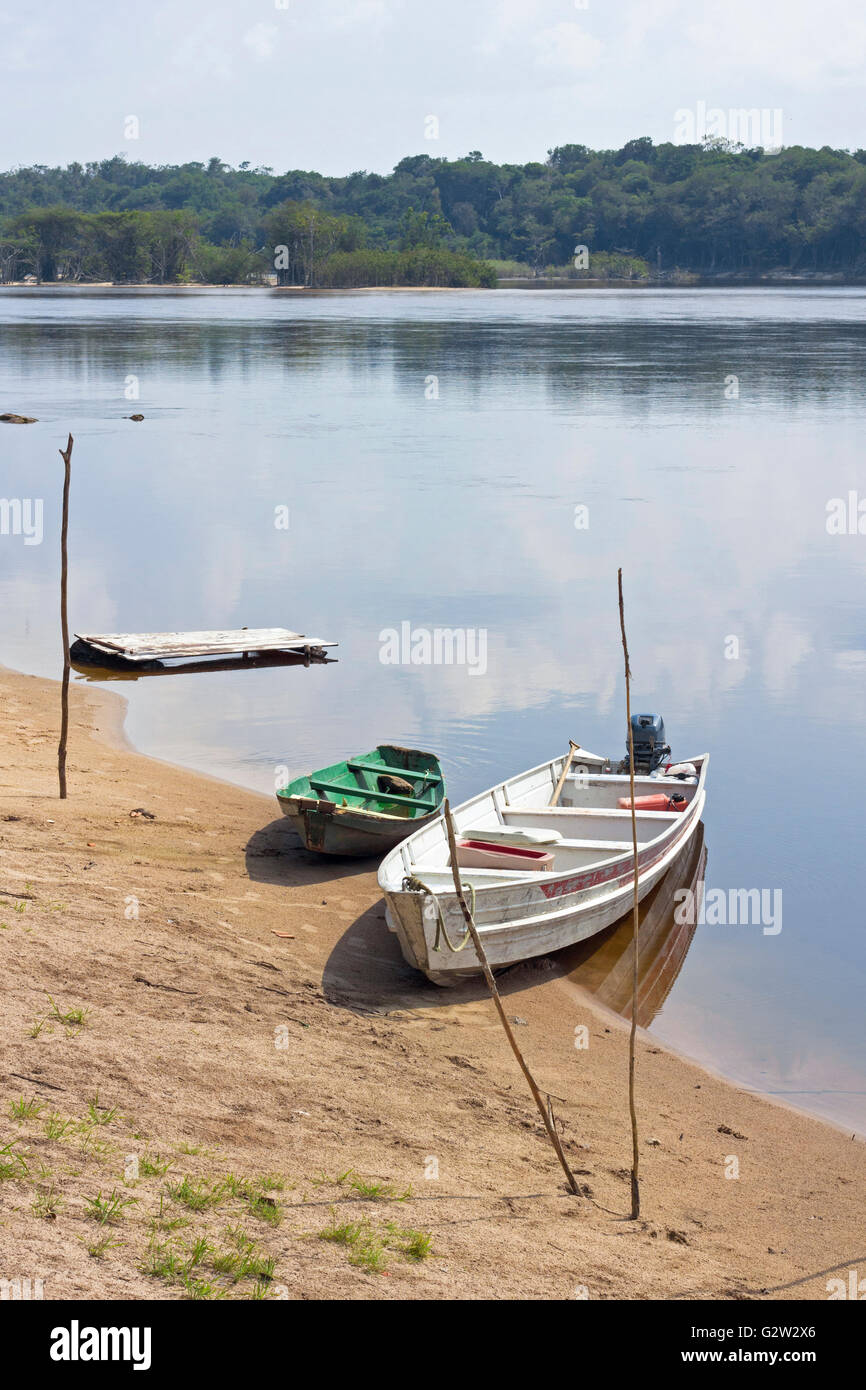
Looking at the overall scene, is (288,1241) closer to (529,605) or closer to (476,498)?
(529,605)

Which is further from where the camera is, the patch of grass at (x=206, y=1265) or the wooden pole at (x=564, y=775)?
the wooden pole at (x=564, y=775)

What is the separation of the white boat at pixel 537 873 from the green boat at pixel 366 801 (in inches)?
30.9

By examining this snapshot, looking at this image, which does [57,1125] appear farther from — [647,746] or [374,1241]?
[647,746]

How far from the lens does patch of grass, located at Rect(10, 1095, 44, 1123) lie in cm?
790

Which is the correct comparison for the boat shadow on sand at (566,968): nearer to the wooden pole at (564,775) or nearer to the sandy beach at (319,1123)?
the sandy beach at (319,1123)

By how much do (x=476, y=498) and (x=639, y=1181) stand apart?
32.3 meters

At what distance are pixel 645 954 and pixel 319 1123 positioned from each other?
612 centimetres

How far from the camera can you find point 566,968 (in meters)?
14.1

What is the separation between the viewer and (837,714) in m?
22.2

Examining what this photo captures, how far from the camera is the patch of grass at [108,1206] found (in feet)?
23.2

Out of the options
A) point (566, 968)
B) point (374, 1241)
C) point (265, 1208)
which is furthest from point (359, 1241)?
point (566, 968)

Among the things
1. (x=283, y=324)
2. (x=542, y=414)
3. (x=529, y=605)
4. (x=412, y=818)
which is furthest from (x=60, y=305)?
(x=412, y=818)

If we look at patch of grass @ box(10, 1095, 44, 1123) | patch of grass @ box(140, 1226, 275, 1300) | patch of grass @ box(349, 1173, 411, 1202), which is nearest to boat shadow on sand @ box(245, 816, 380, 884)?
patch of grass @ box(349, 1173, 411, 1202)

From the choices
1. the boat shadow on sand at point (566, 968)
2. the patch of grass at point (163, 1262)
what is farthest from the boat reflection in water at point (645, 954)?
the patch of grass at point (163, 1262)
